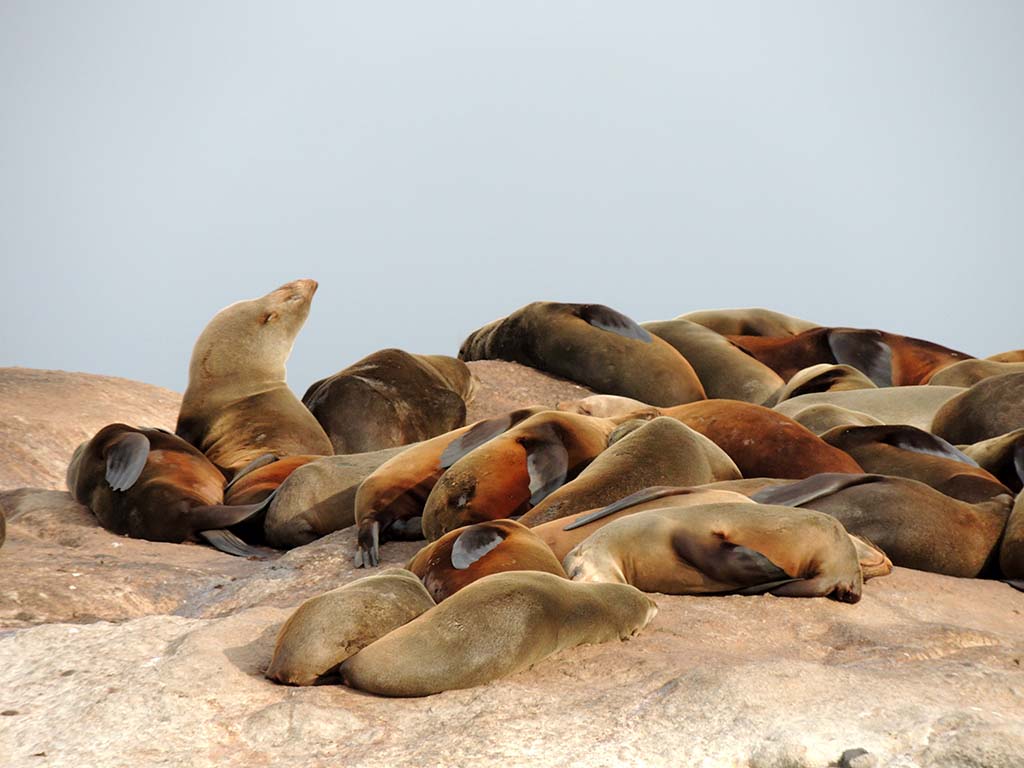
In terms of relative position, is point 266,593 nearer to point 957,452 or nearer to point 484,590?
point 484,590

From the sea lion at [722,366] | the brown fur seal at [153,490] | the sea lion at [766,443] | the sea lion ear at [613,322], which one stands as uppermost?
the sea lion ear at [613,322]

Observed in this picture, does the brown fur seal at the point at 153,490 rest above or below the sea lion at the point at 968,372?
below

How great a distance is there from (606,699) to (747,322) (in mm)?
8816

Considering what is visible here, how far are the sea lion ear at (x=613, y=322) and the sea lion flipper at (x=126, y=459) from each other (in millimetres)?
3801

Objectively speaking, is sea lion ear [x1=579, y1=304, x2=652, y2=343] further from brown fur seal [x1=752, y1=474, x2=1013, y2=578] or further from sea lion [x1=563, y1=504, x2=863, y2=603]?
sea lion [x1=563, y1=504, x2=863, y2=603]

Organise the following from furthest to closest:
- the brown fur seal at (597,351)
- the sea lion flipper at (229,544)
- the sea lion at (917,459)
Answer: the brown fur seal at (597,351), the sea lion flipper at (229,544), the sea lion at (917,459)

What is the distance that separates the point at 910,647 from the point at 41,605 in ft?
11.1

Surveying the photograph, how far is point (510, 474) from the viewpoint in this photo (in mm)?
5836

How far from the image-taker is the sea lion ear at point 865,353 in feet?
34.7

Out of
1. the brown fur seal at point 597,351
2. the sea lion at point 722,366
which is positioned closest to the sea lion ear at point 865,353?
the sea lion at point 722,366

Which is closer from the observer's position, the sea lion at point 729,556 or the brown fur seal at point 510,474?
the sea lion at point 729,556

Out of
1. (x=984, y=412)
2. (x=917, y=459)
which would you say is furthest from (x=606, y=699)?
(x=984, y=412)

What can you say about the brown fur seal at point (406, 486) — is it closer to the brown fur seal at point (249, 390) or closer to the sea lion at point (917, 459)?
the sea lion at point (917, 459)

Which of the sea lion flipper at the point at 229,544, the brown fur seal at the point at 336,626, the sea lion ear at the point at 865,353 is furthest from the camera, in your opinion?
the sea lion ear at the point at 865,353
